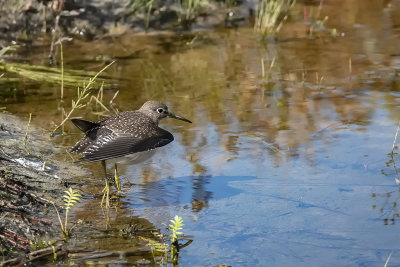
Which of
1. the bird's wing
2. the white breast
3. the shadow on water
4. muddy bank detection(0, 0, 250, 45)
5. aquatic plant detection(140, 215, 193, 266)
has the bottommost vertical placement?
the shadow on water

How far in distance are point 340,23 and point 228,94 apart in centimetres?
357

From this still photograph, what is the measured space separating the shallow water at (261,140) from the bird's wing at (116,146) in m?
0.42

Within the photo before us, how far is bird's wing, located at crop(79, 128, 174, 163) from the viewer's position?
629cm

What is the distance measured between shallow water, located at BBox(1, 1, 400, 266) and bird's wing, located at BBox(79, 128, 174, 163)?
1.36 feet

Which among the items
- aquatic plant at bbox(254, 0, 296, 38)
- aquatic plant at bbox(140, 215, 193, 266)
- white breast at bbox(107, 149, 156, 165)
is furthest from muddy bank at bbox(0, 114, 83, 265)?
aquatic plant at bbox(254, 0, 296, 38)

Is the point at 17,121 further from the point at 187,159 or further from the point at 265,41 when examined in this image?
the point at 265,41

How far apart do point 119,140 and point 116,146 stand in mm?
95

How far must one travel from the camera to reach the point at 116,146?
21.1 ft

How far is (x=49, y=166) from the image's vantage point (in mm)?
7141

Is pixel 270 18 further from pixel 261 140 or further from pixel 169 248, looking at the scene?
pixel 169 248

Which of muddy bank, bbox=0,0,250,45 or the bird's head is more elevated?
muddy bank, bbox=0,0,250,45

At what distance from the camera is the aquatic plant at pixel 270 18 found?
11406mm

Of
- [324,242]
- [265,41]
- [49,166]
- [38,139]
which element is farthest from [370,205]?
[265,41]

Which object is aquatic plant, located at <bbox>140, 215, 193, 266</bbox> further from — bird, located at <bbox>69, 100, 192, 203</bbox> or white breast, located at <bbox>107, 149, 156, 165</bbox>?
white breast, located at <bbox>107, 149, 156, 165</bbox>
